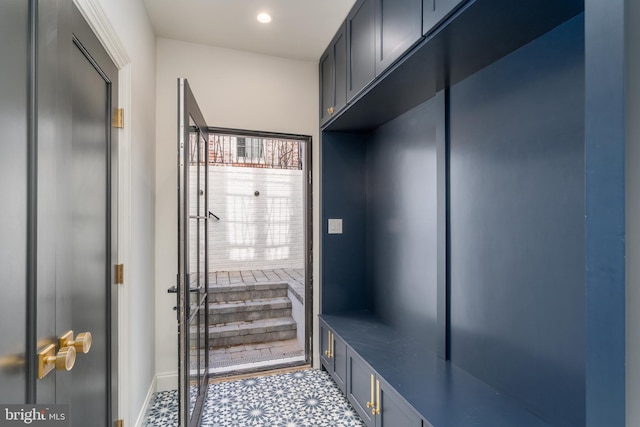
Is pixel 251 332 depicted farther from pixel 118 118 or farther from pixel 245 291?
pixel 118 118

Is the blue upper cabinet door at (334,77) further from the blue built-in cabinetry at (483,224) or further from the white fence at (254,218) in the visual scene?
the white fence at (254,218)

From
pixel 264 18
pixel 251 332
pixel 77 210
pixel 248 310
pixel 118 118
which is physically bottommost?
pixel 251 332

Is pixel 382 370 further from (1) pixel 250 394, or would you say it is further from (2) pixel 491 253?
(1) pixel 250 394

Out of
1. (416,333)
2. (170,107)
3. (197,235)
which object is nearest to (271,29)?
(170,107)

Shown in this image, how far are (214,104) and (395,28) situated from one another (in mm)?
1595

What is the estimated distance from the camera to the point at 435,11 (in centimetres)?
128

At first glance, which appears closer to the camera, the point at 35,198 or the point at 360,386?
the point at 35,198

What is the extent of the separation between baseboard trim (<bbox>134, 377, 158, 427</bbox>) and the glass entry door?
34 centimetres

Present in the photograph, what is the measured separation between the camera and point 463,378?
165 centimetres

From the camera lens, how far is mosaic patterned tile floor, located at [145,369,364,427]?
80.1 inches

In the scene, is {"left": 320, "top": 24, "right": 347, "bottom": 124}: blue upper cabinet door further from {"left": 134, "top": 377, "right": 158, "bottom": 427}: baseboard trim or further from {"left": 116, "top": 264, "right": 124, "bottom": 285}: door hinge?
{"left": 134, "top": 377, "right": 158, "bottom": 427}: baseboard trim

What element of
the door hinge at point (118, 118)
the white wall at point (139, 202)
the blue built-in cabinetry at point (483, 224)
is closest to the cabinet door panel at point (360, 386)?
the blue built-in cabinetry at point (483, 224)

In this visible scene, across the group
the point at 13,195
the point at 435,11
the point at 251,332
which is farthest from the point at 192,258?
the point at 251,332

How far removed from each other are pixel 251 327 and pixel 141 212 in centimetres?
215
